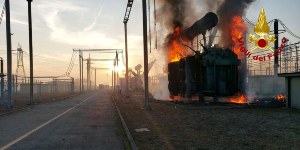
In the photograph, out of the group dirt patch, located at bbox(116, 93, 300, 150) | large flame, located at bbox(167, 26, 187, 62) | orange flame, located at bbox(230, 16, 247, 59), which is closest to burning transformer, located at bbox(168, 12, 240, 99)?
orange flame, located at bbox(230, 16, 247, 59)

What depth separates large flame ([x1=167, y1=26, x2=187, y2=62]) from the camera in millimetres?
36656

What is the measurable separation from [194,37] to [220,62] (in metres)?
4.49

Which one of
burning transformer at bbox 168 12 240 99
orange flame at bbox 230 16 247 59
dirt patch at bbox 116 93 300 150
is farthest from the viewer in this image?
orange flame at bbox 230 16 247 59

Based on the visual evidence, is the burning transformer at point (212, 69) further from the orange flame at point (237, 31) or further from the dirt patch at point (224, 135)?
the dirt patch at point (224, 135)

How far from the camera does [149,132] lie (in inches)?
589

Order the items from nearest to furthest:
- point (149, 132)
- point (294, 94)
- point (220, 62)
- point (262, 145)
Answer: point (262, 145) → point (149, 132) → point (294, 94) → point (220, 62)

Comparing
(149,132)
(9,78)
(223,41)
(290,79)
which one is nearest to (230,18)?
(223,41)

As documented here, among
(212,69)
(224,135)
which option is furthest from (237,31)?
(224,135)

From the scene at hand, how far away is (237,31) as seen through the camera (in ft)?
115

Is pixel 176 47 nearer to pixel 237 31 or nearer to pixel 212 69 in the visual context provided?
pixel 237 31

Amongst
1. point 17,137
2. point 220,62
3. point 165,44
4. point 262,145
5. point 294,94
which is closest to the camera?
point 262,145

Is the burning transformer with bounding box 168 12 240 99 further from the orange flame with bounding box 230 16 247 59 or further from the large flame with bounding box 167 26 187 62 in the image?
the large flame with bounding box 167 26 187 62

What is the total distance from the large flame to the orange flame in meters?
5.02

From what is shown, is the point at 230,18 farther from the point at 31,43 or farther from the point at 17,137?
the point at 17,137
